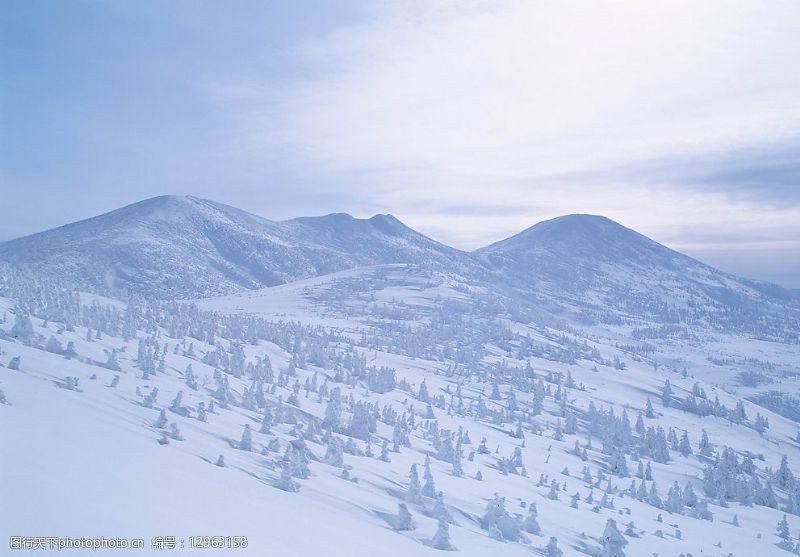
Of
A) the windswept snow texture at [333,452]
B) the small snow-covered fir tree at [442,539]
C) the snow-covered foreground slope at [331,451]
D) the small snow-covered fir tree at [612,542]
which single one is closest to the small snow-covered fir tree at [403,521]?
the windswept snow texture at [333,452]

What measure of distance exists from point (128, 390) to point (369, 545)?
74.7 feet

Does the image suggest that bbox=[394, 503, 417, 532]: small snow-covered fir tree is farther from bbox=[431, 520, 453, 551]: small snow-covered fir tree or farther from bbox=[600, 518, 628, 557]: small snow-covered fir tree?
bbox=[600, 518, 628, 557]: small snow-covered fir tree

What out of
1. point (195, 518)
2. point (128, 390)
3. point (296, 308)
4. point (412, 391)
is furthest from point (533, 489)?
point (296, 308)

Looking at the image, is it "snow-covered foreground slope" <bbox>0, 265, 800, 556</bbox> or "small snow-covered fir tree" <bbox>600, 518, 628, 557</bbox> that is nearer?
"snow-covered foreground slope" <bbox>0, 265, 800, 556</bbox>

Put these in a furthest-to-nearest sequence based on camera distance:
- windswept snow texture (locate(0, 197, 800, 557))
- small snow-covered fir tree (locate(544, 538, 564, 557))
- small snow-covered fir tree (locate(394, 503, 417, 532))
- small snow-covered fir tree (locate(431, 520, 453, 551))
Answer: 1. small snow-covered fir tree (locate(544, 538, 564, 557))
2. small snow-covered fir tree (locate(394, 503, 417, 532))
3. small snow-covered fir tree (locate(431, 520, 453, 551))
4. windswept snow texture (locate(0, 197, 800, 557))

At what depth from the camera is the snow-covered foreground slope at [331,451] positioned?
15938mm

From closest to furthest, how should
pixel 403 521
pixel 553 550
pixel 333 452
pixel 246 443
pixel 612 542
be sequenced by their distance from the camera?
pixel 403 521, pixel 553 550, pixel 246 443, pixel 612 542, pixel 333 452

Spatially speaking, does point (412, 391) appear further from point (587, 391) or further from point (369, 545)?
point (369, 545)

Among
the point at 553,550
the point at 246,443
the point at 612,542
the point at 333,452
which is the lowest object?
the point at 612,542

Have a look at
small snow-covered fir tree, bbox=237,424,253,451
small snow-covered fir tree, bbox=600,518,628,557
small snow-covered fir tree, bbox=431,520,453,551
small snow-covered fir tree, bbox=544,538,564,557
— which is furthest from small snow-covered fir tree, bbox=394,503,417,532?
small snow-covered fir tree, bbox=600,518,628,557

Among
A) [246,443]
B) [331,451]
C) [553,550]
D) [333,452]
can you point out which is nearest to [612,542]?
[553,550]

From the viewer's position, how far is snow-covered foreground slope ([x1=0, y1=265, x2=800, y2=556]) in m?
15.9

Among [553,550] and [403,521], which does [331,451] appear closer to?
[403,521]

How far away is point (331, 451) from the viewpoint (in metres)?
32.5
